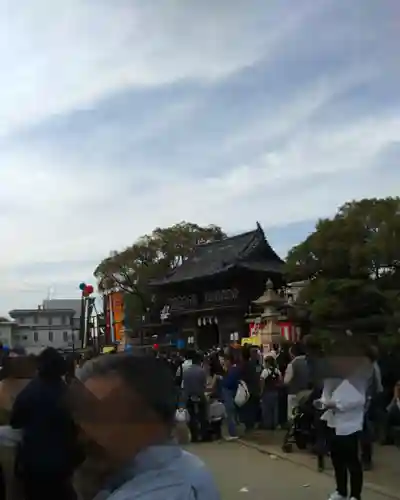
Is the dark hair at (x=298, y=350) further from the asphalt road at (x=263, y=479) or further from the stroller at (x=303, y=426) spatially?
the asphalt road at (x=263, y=479)

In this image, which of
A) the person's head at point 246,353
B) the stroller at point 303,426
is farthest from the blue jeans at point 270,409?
the stroller at point 303,426

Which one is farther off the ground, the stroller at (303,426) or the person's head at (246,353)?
the person's head at (246,353)

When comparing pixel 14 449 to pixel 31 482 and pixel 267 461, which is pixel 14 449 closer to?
pixel 31 482

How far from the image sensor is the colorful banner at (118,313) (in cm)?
5194

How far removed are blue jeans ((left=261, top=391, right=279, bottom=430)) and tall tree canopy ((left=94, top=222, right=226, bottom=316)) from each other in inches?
1589

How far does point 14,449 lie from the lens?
4.51 metres

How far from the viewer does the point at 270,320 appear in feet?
82.0

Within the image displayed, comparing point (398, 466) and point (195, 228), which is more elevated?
point (195, 228)

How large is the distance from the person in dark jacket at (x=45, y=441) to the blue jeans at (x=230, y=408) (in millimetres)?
9185

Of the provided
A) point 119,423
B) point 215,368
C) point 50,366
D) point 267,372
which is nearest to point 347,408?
point 50,366

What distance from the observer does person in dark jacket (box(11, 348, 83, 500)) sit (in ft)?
14.0

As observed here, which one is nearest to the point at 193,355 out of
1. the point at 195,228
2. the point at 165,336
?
the point at 165,336

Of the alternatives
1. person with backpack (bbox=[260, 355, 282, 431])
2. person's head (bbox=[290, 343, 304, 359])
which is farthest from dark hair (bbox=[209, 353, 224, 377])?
person's head (bbox=[290, 343, 304, 359])

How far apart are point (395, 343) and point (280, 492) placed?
883 centimetres
